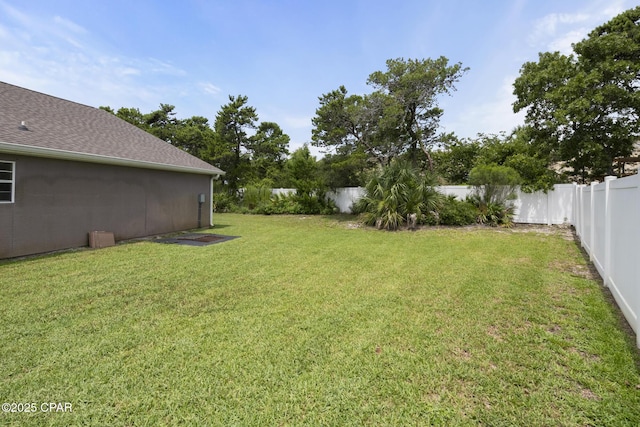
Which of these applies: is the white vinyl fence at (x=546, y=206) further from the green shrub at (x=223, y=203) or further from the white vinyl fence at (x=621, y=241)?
the green shrub at (x=223, y=203)

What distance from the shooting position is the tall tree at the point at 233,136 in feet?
68.3

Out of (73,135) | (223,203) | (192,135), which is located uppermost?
(192,135)

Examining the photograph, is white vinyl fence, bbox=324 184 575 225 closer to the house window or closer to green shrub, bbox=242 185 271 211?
green shrub, bbox=242 185 271 211

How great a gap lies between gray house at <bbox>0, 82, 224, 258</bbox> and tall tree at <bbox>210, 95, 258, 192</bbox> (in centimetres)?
1041

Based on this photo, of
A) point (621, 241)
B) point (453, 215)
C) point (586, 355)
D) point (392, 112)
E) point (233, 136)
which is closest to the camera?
point (586, 355)

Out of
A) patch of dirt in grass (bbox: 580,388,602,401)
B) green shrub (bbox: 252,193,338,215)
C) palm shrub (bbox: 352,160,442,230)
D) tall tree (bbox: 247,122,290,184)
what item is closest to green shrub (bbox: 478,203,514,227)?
palm shrub (bbox: 352,160,442,230)

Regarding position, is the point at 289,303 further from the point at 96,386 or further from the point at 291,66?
the point at 291,66

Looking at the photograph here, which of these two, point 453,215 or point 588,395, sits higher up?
point 453,215

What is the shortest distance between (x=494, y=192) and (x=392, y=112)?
16.7ft

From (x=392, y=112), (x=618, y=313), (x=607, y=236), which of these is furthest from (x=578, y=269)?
(x=392, y=112)

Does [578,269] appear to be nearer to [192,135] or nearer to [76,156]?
[76,156]

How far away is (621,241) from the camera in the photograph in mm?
3213

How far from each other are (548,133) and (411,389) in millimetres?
14032

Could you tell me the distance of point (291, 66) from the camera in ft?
39.8
